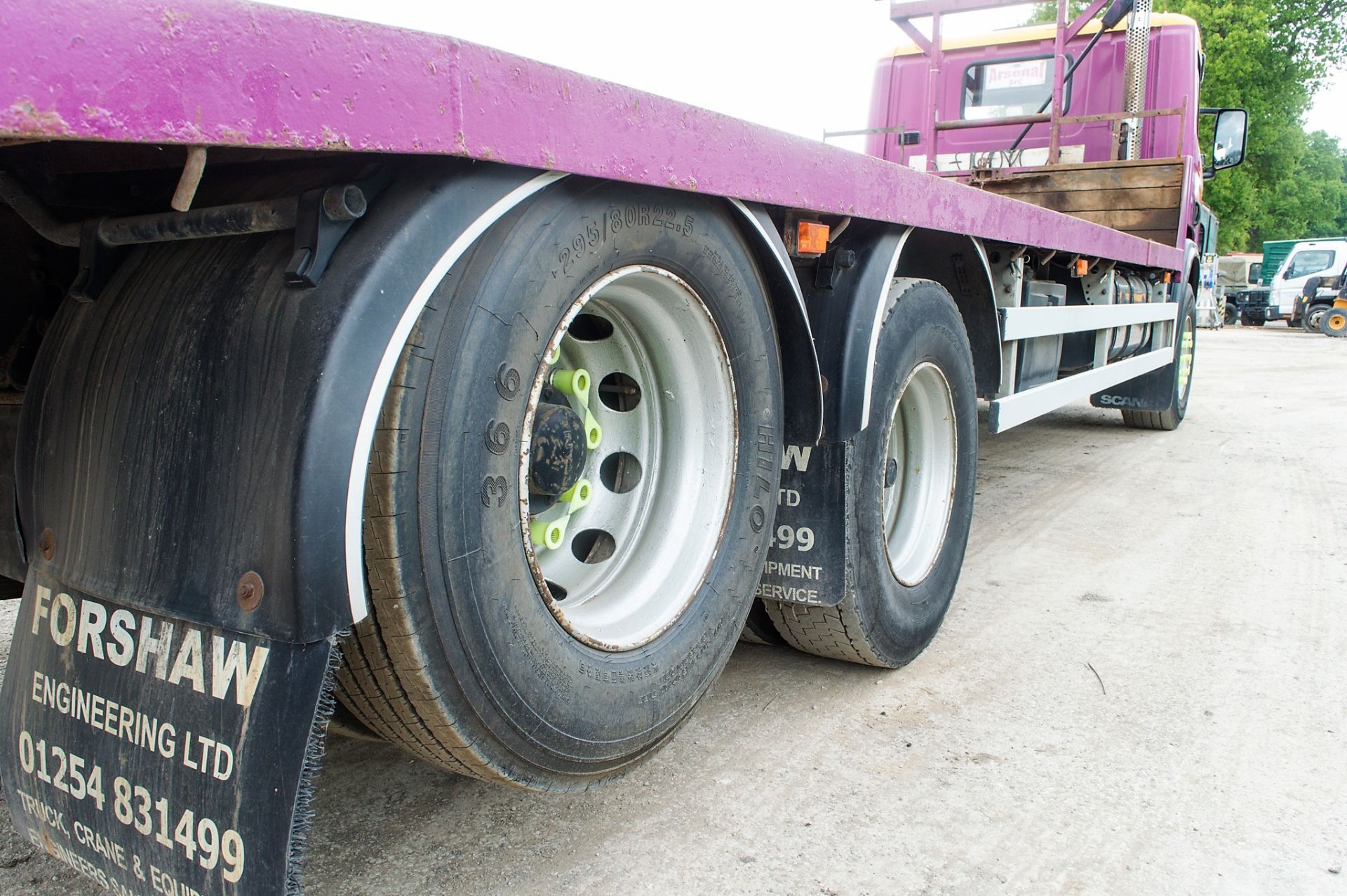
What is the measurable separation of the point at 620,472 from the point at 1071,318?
2889 mm

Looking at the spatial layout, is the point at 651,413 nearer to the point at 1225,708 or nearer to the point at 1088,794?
the point at 1088,794

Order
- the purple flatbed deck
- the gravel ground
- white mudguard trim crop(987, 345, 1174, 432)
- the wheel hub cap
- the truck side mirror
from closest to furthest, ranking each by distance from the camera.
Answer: the purple flatbed deck, the wheel hub cap, the gravel ground, white mudguard trim crop(987, 345, 1174, 432), the truck side mirror

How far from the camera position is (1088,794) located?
2.19m

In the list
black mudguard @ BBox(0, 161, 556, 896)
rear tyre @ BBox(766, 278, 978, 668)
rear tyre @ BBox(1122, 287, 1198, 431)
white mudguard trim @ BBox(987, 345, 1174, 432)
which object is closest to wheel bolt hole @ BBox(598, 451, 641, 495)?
rear tyre @ BBox(766, 278, 978, 668)

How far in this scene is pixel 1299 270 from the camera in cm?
2447

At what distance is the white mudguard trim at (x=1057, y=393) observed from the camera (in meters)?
3.44

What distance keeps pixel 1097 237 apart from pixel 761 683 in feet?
9.07

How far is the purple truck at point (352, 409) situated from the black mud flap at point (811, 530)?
14 centimetres

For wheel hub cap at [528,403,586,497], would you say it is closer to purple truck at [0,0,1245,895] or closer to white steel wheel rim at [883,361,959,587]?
purple truck at [0,0,1245,895]

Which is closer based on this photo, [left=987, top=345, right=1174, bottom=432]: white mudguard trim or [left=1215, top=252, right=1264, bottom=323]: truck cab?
[left=987, top=345, right=1174, bottom=432]: white mudguard trim

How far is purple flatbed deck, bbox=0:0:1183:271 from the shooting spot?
0.87m

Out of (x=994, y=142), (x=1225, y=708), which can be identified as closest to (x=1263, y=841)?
(x=1225, y=708)

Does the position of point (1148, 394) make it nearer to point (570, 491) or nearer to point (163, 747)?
point (570, 491)

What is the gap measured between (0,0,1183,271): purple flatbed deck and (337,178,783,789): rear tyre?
12 centimetres
